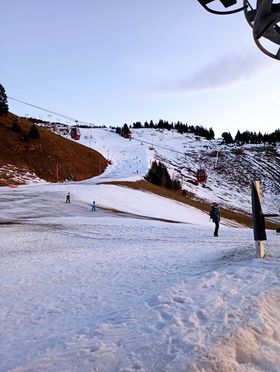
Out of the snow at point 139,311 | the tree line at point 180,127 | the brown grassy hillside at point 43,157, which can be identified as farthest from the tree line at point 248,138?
the snow at point 139,311

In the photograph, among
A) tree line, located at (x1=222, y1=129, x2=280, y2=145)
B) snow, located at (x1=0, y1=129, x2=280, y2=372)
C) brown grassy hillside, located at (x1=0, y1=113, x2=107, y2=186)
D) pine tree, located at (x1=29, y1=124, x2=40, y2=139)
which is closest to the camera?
snow, located at (x1=0, y1=129, x2=280, y2=372)

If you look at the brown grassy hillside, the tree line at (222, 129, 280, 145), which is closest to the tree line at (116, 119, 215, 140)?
the tree line at (222, 129, 280, 145)

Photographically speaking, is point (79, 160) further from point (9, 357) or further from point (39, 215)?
point (9, 357)

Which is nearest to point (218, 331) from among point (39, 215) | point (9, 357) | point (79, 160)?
point (9, 357)

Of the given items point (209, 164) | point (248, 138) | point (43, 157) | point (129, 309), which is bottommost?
point (129, 309)

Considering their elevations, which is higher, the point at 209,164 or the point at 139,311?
the point at 209,164

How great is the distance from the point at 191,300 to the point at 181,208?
4094 centimetres

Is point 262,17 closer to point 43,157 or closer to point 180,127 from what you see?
point 43,157

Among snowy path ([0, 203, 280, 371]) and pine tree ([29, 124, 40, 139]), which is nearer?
snowy path ([0, 203, 280, 371])

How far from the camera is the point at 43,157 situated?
7681cm

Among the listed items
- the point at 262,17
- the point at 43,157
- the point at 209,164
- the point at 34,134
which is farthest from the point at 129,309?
the point at 209,164

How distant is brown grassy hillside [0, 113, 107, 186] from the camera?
7162 centimetres

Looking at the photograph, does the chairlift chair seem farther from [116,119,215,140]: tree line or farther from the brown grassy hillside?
[116,119,215,140]: tree line

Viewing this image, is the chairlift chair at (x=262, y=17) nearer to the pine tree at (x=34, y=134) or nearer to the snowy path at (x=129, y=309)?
the snowy path at (x=129, y=309)
